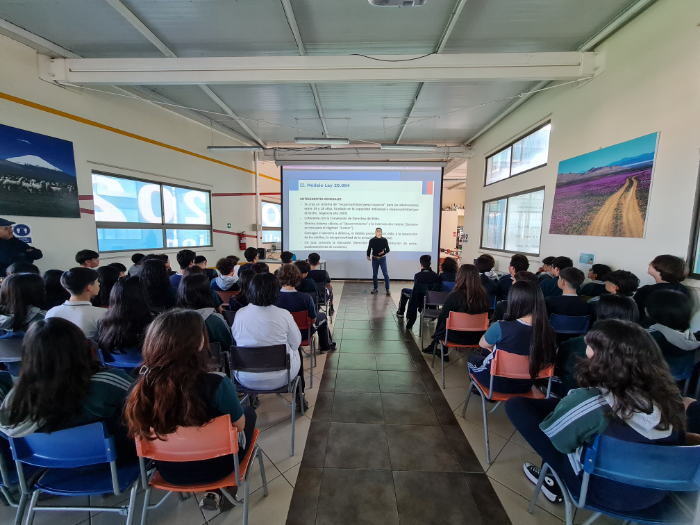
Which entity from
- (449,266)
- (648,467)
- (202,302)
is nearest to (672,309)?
(648,467)

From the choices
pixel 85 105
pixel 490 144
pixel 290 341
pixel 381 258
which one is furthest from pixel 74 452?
pixel 490 144

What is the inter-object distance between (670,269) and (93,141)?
7.12 m

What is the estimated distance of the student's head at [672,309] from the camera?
180 cm

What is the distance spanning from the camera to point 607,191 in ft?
10.6

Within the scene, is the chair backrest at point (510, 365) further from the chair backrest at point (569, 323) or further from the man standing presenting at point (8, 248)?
the man standing presenting at point (8, 248)

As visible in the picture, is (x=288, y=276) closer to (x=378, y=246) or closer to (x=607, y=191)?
(x=607, y=191)

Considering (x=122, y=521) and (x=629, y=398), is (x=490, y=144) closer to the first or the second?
(x=629, y=398)

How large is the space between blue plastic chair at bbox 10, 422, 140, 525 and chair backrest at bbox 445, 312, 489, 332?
2.37 m

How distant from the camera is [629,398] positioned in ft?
3.54

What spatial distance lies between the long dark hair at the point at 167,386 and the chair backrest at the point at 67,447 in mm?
112

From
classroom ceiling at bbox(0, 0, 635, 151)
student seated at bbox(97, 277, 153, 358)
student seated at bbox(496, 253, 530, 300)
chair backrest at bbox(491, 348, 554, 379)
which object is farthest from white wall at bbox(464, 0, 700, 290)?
student seated at bbox(97, 277, 153, 358)

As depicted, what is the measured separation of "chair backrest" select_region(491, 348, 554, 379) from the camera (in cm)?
186

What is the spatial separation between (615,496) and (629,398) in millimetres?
430

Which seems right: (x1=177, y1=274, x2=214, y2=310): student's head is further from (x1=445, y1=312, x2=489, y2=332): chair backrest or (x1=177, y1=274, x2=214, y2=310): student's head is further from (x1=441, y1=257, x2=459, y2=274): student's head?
(x1=441, y1=257, x2=459, y2=274): student's head
